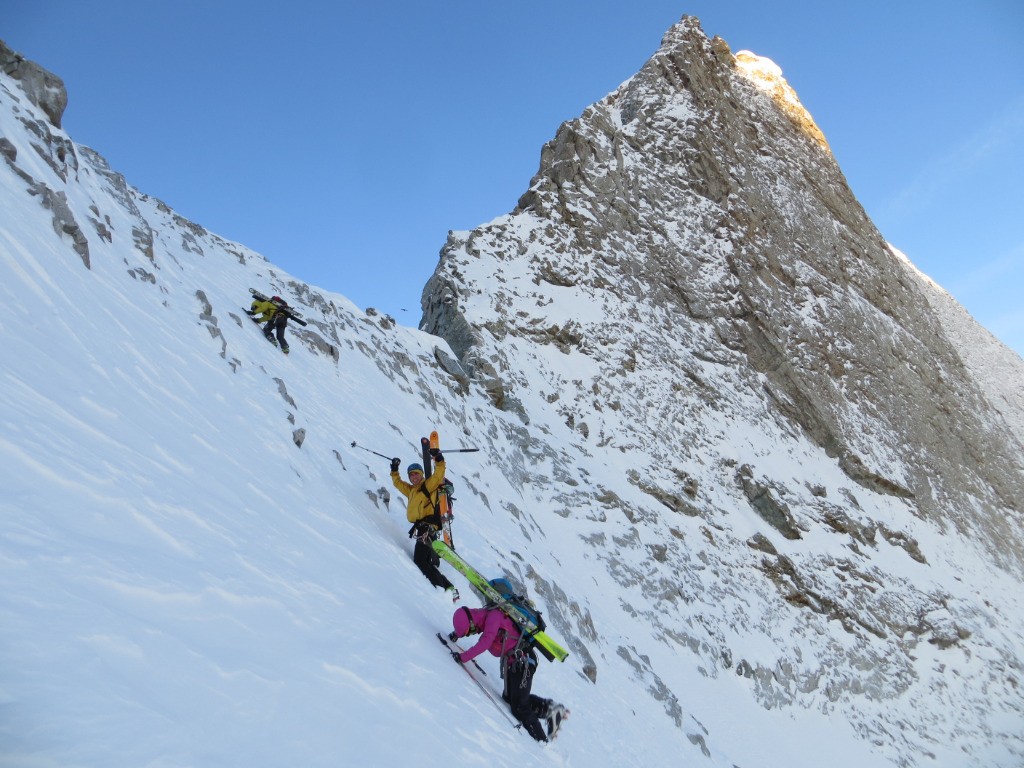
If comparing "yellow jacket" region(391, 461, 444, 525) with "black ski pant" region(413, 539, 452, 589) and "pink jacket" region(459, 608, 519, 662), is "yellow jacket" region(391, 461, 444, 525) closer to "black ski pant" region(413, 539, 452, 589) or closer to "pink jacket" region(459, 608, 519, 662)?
"black ski pant" region(413, 539, 452, 589)

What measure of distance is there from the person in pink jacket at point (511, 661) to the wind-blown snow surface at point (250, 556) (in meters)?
0.32

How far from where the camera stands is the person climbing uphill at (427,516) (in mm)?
8625

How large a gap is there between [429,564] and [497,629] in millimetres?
1985

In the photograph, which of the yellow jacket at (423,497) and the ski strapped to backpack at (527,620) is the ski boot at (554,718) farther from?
the yellow jacket at (423,497)

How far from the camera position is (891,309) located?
4191 cm

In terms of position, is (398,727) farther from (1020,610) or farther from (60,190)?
(1020,610)

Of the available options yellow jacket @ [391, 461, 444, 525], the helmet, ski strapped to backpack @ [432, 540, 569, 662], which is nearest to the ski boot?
ski strapped to backpack @ [432, 540, 569, 662]

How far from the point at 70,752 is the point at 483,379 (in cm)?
2067

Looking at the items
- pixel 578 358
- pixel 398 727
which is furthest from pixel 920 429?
pixel 398 727

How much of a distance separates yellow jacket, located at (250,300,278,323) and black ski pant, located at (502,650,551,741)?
1023 cm

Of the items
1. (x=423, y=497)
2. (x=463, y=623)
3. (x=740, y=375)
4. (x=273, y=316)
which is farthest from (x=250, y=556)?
(x=740, y=375)

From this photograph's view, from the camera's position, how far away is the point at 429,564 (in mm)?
8664

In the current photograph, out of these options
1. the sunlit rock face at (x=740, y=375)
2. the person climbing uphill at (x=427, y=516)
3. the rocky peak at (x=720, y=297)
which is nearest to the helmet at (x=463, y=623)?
the person climbing uphill at (x=427, y=516)

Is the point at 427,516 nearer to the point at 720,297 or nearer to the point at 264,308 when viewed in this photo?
the point at 264,308
